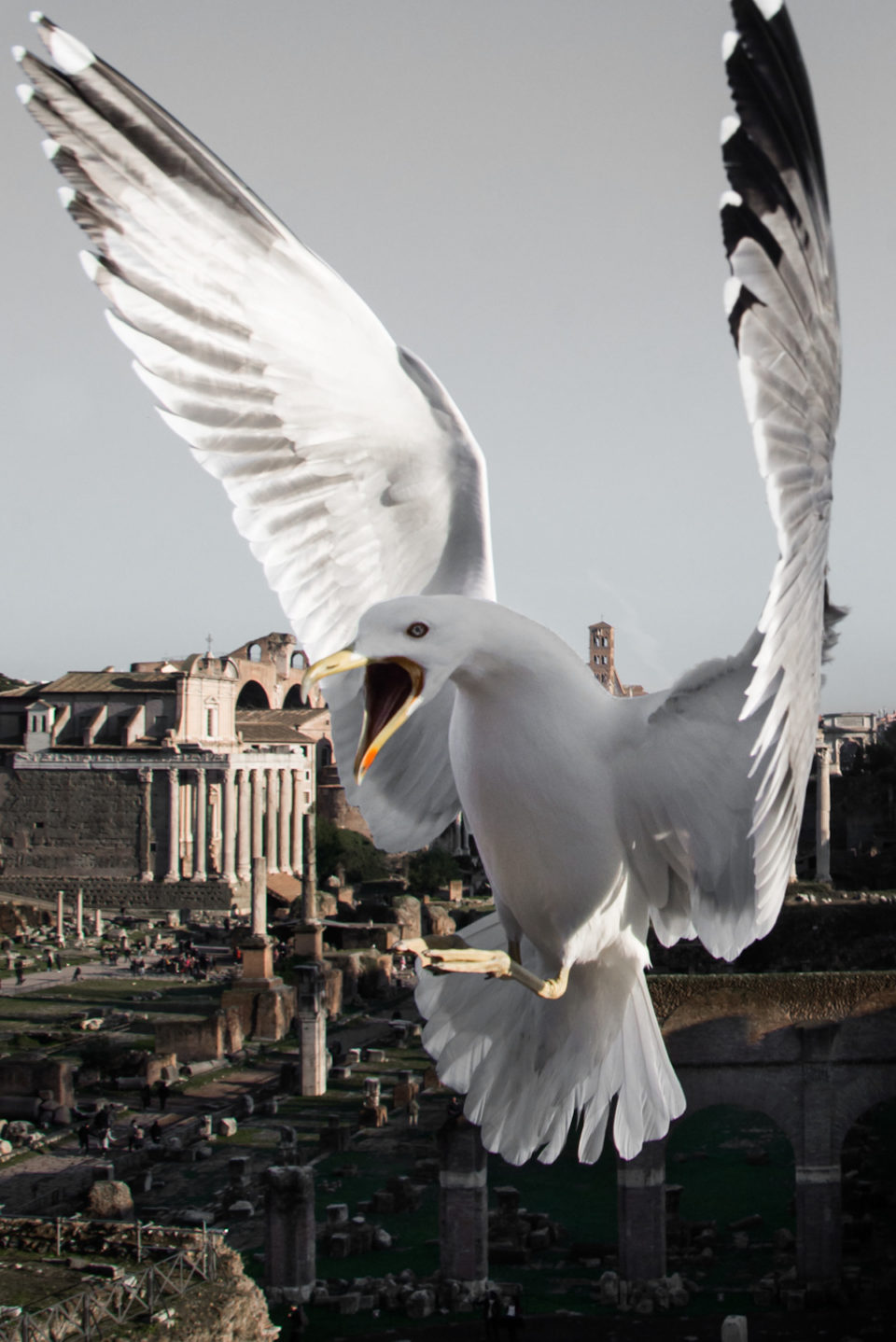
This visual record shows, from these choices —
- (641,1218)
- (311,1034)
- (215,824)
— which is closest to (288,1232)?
(641,1218)

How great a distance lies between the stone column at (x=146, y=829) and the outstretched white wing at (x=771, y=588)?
50.2 m

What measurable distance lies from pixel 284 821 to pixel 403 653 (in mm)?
54689

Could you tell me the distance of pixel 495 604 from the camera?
2.60m

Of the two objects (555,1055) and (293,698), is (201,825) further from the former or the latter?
(555,1055)

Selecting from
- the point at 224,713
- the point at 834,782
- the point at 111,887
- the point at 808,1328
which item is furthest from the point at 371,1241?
the point at 834,782

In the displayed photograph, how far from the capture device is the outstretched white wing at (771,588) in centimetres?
224

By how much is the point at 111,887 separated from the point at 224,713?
25.9 ft

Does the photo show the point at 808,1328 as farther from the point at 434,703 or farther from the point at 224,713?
the point at 224,713

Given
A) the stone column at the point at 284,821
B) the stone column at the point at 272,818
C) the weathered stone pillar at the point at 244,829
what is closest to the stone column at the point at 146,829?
the weathered stone pillar at the point at 244,829

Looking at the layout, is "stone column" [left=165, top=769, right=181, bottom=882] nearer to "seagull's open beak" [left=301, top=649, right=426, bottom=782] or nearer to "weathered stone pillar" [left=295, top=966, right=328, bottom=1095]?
"weathered stone pillar" [left=295, top=966, right=328, bottom=1095]

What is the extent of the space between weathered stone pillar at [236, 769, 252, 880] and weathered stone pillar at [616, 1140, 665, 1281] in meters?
38.4

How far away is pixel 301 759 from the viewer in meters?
58.2

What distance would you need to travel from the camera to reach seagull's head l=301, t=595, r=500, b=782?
2.39m

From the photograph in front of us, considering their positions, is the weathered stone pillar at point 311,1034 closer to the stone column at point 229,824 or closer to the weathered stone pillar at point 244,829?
the stone column at point 229,824
